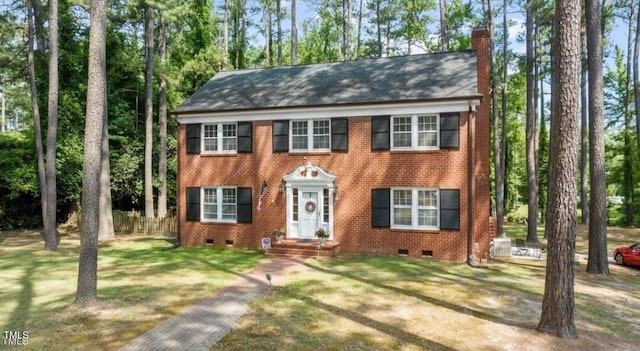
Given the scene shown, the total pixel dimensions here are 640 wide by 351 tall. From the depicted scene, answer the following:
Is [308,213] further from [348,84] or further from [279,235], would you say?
[348,84]

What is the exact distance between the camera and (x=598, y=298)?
10664 mm

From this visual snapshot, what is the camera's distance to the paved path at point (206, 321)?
7.17m

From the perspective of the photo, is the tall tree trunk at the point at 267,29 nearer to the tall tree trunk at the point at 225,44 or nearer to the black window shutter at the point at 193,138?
the tall tree trunk at the point at 225,44

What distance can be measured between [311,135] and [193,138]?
18.2 ft

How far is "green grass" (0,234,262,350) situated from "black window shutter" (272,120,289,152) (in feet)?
14.5

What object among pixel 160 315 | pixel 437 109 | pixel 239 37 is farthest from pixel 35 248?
pixel 239 37

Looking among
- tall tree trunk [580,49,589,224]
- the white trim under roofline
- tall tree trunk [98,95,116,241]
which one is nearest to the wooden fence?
tall tree trunk [98,95,116,241]

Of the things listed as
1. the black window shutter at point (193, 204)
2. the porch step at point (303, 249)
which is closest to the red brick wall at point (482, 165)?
the porch step at point (303, 249)

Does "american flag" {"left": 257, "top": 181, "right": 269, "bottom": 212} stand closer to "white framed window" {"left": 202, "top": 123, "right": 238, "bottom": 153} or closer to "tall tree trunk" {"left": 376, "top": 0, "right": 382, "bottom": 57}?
"white framed window" {"left": 202, "top": 123, "right": 238, "bottom": 153}

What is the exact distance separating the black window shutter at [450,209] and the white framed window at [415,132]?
1791mm

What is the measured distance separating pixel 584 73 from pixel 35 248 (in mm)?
34807

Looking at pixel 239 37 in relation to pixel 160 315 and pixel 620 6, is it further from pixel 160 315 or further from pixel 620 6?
pixel 160 315

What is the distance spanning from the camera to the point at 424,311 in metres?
9.11

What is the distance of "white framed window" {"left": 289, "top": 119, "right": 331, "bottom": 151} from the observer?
55.9ft
